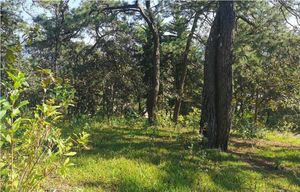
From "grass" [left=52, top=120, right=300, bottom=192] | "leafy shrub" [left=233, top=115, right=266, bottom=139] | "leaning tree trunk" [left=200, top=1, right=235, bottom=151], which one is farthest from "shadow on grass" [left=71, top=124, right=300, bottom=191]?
"leafy shrub" [left=233, top=115, right=266, bottom=139]

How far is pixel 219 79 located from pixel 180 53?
2023cm

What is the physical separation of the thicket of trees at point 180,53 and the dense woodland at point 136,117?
5 centimetres

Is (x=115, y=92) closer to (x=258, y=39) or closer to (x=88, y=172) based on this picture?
(x=258, y=39)

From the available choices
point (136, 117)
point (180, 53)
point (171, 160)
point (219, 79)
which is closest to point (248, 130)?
point (219, 79)

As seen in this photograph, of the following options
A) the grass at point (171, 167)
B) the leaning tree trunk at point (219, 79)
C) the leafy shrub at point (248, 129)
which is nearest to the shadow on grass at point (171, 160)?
the grass at point (171, 167)

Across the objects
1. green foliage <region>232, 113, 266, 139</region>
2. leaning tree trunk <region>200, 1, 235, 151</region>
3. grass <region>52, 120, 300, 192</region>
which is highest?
leaning tree trunk <region>200, 1, 235, 151</region>

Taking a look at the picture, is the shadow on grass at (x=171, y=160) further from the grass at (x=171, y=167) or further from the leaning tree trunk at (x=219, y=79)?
the leaning tree trunk at (x=219, y=79)

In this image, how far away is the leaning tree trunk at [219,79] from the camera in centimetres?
1166

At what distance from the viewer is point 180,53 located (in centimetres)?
3178

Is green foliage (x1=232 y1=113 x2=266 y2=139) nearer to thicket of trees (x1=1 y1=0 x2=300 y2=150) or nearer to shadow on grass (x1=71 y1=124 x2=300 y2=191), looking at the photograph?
thicket of trees (x1=1 y1=0 x2=300 y2=150)

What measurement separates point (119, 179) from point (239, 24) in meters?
16.1

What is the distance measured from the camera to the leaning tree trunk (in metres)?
11.7

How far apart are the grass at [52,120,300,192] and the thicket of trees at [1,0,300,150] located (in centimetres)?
141

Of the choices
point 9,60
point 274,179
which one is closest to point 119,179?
point 274,179
